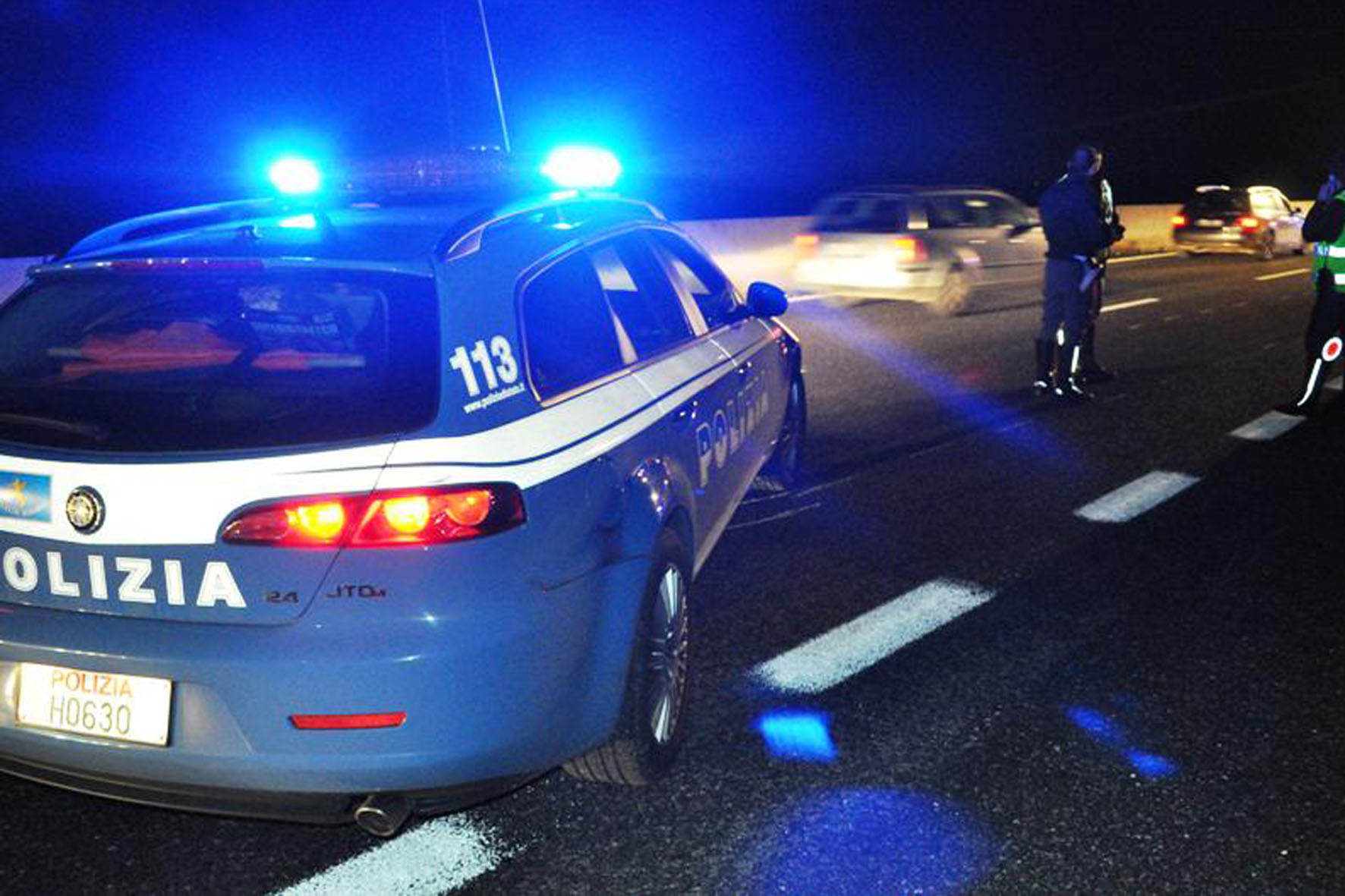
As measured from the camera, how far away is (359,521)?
8.77 ft

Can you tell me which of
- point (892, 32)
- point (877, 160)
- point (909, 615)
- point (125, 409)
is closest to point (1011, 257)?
point (909, 615)

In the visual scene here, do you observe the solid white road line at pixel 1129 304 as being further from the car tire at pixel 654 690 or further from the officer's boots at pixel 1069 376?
the car tire at pixel 654 690

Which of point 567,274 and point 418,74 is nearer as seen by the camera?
point 567,274

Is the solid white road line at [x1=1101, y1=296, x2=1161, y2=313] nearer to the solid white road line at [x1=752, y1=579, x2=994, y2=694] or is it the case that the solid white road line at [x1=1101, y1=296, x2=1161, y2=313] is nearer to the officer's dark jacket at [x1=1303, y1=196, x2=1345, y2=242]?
the officer's dark jacket at [x1=1303, y1=196, x2=1345, y2=242]

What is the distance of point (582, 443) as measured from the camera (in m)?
3.12

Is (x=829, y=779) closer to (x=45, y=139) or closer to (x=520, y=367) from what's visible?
(x=520, y=367)

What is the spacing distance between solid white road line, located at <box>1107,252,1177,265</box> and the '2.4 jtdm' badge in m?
23.7

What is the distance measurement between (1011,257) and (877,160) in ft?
141

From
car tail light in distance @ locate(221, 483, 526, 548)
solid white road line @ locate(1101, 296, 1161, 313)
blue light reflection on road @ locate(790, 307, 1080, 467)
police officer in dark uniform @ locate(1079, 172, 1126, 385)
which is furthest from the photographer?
solid white road line @ locate(1101, 296, 1161, 313)

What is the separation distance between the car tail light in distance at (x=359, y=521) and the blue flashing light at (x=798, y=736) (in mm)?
1420

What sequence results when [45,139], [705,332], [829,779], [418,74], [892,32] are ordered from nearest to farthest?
1. [829,779]
2. [705,332]
3. [45,139]
4. [418,74]
5. [892,32]

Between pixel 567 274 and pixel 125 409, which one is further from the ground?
pixel 567 274

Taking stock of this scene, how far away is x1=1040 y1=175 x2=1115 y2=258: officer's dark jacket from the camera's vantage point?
30.3ft

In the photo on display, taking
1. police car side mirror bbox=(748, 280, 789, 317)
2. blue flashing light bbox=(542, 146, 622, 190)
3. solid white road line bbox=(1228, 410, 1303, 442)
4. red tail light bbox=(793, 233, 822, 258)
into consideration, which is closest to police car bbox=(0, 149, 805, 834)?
blue flashing light bbox=(542, 146, 622, 190)
